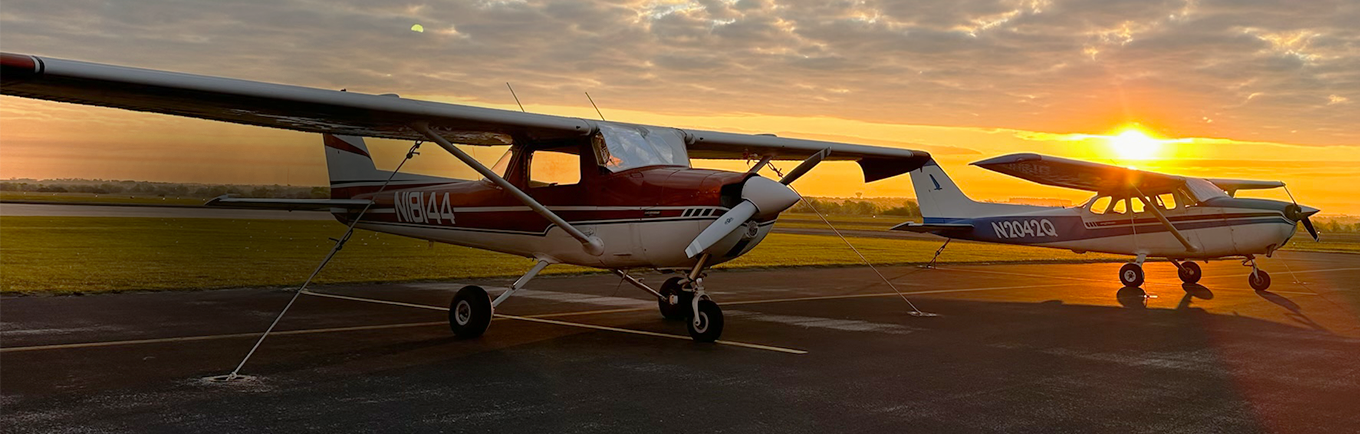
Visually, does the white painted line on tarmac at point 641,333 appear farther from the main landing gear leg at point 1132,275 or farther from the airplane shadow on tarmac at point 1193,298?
the main landing gear leg at point 1132,275

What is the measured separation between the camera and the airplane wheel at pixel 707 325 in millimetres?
8945

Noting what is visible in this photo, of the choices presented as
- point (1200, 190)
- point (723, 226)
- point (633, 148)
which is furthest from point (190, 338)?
point (1200, 190)

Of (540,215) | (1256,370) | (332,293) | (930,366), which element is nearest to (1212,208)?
(1256,370)

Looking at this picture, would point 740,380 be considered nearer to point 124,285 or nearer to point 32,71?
point 32,71

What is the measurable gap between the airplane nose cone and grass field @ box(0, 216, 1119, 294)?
935 cm

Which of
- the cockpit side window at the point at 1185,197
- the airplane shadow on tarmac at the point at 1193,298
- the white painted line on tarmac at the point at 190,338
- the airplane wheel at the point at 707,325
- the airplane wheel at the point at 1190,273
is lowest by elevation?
the white painted line on tarmac at the point at 190,338

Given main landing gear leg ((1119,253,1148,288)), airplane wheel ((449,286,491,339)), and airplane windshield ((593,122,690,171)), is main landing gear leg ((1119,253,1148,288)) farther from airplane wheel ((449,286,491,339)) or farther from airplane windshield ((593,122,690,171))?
airplane wheel ((449,286,491,339))

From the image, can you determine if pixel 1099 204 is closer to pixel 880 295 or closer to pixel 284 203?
pixel 880 295

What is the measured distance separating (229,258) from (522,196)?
517 inches

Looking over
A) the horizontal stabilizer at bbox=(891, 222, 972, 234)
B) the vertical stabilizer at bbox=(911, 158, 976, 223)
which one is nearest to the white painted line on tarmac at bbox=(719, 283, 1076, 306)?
the horizontal stabilizer at bbox=(891, 222, 972, 234)

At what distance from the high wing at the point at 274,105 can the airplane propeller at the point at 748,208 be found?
77.2 inches

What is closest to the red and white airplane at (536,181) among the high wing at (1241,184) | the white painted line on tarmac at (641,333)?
the white painted line on tarmac at (641,333)

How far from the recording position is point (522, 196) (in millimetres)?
9180

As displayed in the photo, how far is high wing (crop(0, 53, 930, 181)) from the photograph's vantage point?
6.94 metres
